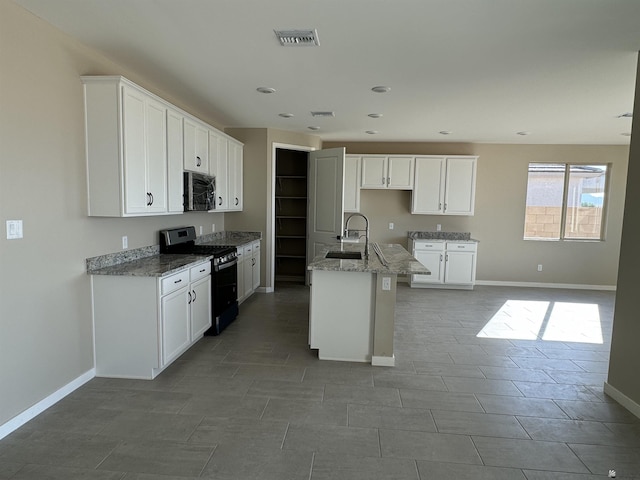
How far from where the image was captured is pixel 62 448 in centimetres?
210

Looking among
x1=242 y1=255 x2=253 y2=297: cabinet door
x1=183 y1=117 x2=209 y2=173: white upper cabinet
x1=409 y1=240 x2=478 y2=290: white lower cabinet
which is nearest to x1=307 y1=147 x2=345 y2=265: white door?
x1=242 y1=255 x2=253 y2=297: cabinet door

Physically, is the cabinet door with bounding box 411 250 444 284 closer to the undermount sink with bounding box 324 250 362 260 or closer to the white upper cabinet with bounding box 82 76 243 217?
the undermount sink with bounding box 324 250 362 260

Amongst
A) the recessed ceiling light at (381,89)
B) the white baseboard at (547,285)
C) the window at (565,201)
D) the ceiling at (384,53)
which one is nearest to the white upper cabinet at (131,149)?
the ceiling at (384,53)

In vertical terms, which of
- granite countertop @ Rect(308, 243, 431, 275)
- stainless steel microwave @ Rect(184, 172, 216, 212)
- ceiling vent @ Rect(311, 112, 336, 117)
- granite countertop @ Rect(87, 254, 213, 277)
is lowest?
granite countertop @ Rect(87, 254, 213, 277)

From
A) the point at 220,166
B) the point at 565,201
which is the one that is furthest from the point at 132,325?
the point at 565,201

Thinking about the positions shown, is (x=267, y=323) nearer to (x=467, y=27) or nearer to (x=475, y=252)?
(x=467, y=27)

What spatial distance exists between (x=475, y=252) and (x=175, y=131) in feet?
16.7

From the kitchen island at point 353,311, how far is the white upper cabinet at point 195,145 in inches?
71.0

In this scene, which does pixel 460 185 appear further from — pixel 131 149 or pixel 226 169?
pixel 131 149

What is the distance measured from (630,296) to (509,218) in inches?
170

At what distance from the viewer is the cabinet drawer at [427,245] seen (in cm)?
637

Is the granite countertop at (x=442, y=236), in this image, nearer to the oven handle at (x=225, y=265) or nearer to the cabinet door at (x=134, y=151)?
the oven handle at (x=225, y=265)

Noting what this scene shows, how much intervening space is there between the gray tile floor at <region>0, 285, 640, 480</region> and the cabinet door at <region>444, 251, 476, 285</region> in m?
2.42

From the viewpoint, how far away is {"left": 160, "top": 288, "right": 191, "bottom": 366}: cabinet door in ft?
9.73
